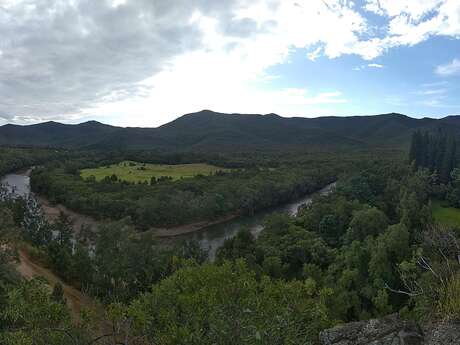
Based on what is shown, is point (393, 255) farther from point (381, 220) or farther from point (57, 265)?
point (57, 265)

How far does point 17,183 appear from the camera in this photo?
108 meters

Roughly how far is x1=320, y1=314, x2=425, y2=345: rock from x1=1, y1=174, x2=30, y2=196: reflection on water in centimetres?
10013

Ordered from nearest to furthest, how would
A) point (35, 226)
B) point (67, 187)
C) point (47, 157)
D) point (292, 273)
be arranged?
point (292, 273) → point (35, 226) → point (67, 187) → point (47, 157)

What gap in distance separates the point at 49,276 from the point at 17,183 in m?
79.3

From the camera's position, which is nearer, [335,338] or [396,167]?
[335,338]

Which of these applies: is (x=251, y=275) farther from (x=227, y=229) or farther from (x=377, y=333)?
(x=227, y=229)

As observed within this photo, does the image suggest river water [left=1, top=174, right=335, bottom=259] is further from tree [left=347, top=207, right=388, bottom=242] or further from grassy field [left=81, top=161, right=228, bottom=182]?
grassy field [left=81, top=161, right=228, bottom=182]

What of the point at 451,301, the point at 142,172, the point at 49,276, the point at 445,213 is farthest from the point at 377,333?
the point at 142,172

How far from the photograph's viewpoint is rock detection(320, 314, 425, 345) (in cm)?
750

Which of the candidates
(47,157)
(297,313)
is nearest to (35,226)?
(297,313)

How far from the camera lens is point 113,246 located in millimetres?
37688

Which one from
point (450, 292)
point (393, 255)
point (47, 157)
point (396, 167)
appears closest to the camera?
point (450, 292)

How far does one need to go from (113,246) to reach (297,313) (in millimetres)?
32063

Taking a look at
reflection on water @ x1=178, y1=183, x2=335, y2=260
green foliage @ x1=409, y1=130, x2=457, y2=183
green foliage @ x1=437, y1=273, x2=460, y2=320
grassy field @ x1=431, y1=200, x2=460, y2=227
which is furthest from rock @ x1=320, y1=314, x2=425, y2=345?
green foliage @ x1=409, y1=130, x2=457, y2=183
